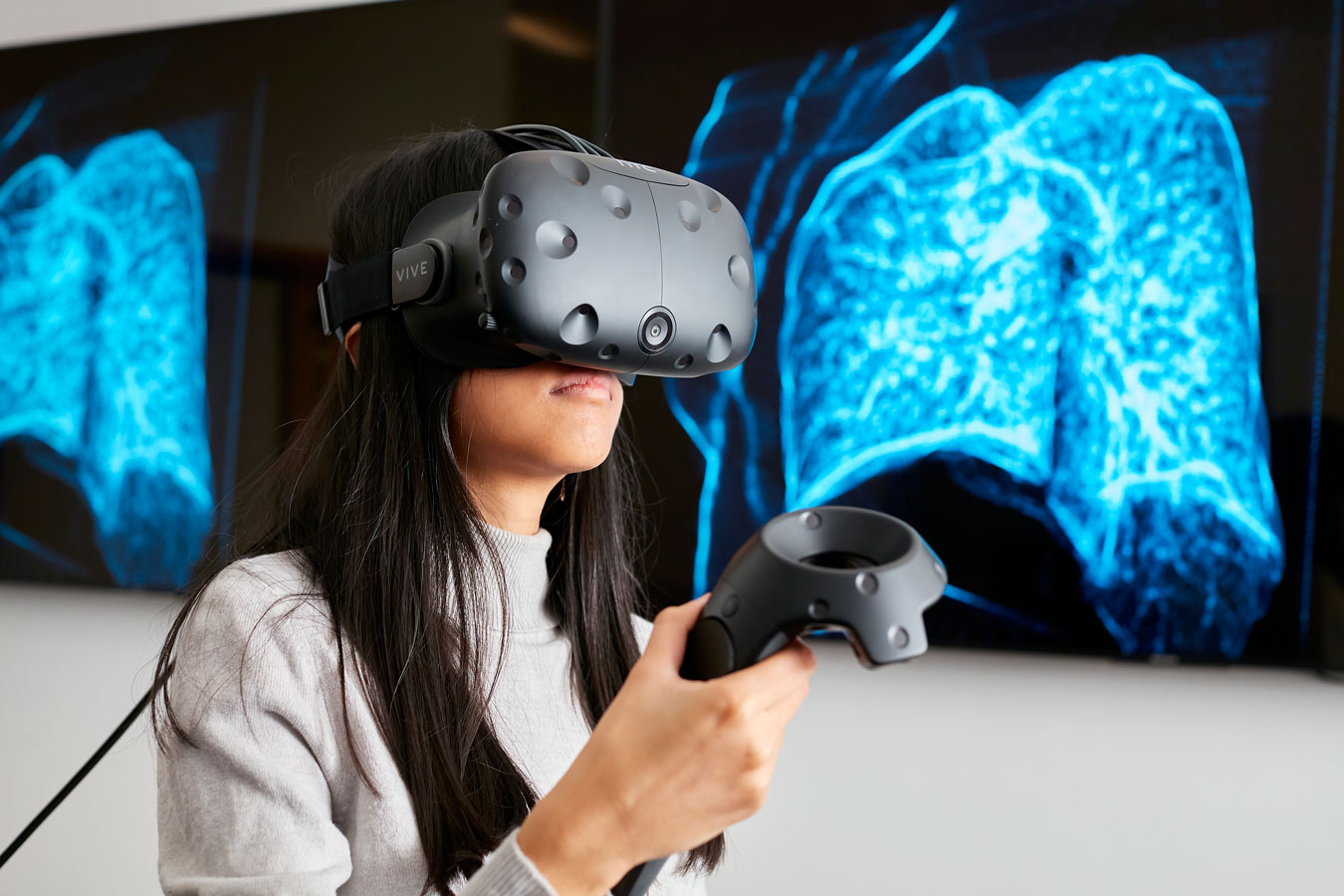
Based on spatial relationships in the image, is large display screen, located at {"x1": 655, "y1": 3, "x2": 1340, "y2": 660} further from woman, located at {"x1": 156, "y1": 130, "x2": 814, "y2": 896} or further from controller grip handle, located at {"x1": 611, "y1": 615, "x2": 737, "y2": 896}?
controller grip handle, located at {"x1": 611, "y1": 615, "x2": 737, "y2": 896}

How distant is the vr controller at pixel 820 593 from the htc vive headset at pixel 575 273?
23 cm

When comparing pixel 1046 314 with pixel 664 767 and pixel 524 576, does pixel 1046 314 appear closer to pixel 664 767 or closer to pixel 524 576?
pixel 524 576

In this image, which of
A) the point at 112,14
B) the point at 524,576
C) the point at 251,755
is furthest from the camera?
the point at 112,14

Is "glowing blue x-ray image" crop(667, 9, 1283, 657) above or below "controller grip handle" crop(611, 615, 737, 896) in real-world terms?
above

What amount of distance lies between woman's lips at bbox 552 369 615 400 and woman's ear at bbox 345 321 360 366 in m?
0.18

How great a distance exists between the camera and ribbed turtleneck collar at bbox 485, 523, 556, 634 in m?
0.84

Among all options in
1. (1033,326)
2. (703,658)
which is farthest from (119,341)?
(703,658)

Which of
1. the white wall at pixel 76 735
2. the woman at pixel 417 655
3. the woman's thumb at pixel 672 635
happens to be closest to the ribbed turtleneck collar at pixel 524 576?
the woman at pixel 417 655

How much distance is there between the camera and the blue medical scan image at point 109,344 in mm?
1652

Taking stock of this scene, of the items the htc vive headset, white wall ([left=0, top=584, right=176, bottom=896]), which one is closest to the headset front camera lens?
the htc vive headset

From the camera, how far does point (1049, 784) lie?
1.25 metres

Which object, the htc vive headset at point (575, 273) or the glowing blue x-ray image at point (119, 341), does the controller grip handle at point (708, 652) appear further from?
the glowing blue x-ray image at point (119, 341)

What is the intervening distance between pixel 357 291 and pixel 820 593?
1.56ft

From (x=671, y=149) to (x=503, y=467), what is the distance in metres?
0.75
